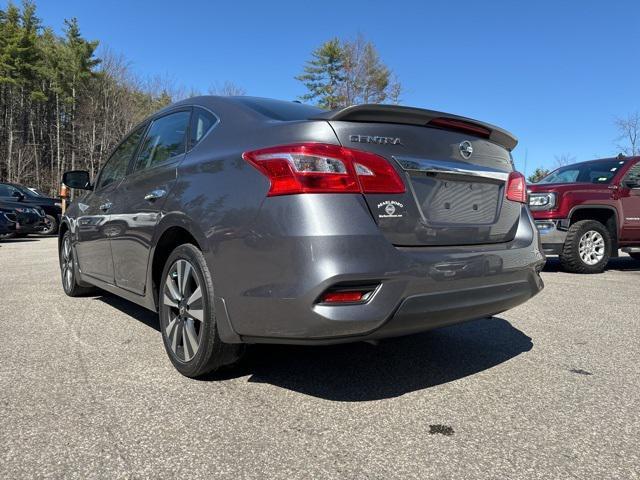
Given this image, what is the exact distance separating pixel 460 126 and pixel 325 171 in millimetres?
958

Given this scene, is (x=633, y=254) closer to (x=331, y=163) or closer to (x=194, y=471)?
(x=331, y=163)

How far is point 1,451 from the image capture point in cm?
193

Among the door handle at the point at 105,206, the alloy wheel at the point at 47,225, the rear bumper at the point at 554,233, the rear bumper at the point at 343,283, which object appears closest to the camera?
the rear bumper at the point at 343,283

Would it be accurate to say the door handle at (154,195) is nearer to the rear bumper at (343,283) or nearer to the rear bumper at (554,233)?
the rear bumper at (343,283)

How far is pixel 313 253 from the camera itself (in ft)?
6.74

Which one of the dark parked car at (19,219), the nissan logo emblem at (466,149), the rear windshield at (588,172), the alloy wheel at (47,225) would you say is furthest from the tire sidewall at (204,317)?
the alloy wheel at (47,225)

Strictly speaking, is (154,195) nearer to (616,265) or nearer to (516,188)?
(516,188)

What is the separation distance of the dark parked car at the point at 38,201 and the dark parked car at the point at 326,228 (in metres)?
13.1

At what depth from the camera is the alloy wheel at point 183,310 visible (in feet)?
8.64

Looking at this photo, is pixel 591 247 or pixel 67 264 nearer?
pixel 67 264

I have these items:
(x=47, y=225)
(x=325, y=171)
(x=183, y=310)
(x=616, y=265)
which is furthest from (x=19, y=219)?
(x=616, y=265)

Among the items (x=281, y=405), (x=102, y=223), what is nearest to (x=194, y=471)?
(x=281, y=405)

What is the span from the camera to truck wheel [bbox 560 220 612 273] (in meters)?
7.22

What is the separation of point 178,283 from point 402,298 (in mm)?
1342
